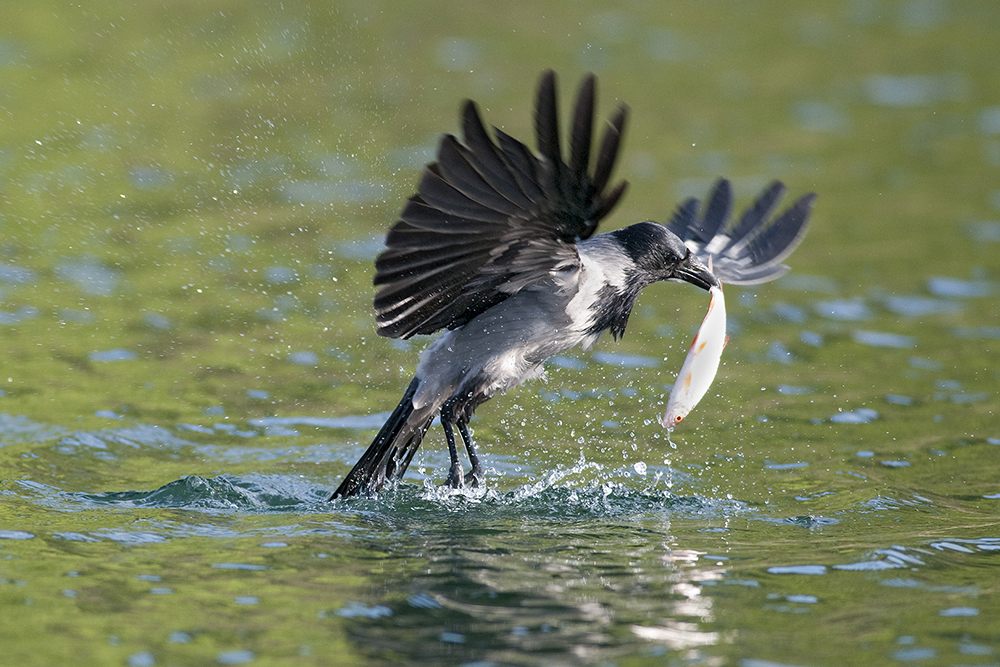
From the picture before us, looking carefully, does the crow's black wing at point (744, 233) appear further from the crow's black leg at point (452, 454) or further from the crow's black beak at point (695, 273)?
the crow's black leg at point (452, 454)

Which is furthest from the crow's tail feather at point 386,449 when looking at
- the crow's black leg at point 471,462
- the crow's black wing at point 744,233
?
the crow's black wing at point 744,233

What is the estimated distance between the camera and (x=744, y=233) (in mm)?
7922

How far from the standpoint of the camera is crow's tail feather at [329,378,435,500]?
6992 mm

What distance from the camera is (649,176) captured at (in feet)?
43.5

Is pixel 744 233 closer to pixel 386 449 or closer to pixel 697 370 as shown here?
pixel 697 370

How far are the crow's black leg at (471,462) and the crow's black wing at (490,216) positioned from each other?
36.5 inches

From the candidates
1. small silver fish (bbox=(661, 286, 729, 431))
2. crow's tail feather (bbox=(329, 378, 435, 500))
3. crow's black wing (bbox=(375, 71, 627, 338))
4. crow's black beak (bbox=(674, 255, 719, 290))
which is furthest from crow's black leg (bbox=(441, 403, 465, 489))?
crow's black beak (bbox=(674, 255, 719, 290))

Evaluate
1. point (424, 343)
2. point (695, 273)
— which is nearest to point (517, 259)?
point (695, 273)

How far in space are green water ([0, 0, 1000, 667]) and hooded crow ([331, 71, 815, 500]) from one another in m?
0.64

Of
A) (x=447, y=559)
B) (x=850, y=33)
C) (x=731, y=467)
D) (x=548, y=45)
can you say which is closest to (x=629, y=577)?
(x=447, y=559)

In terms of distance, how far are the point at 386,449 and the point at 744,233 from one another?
2.72 meters

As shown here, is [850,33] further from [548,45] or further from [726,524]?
[726,524]

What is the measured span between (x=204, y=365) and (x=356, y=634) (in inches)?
173

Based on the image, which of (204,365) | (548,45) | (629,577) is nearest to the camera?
(629,577)
